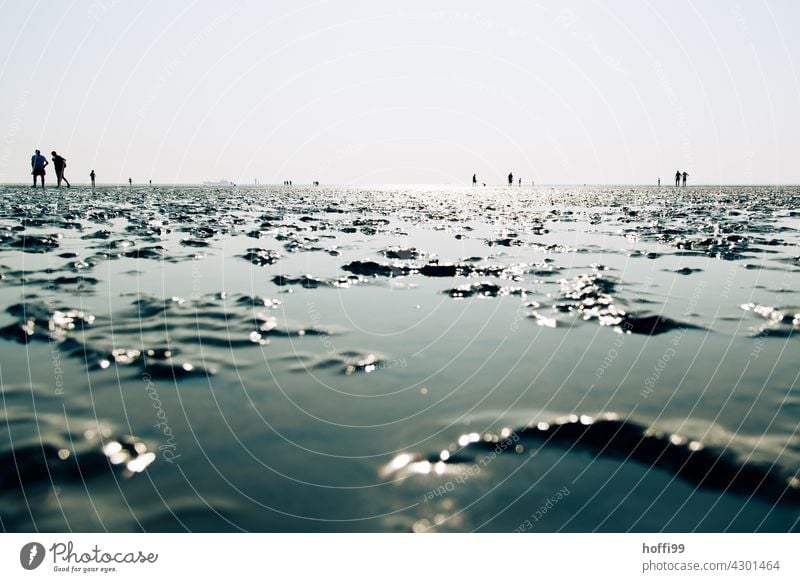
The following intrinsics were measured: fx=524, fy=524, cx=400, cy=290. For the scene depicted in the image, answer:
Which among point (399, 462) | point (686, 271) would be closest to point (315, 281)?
point (399, 462)

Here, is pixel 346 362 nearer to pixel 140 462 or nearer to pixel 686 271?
pixel 140 462

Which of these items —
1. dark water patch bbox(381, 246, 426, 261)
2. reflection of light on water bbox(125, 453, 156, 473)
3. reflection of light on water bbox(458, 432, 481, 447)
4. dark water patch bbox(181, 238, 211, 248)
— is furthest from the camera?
dark water patch bbox(181, 238, 211, 248)

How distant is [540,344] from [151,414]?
4635 millimetres

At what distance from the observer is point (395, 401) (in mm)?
5117

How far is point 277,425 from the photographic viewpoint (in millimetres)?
4594

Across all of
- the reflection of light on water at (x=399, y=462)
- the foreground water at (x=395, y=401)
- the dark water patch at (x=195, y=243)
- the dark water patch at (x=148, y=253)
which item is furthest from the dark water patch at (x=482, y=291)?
the dark water patch at (x=195, y=243)

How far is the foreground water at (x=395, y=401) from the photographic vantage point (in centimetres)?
349

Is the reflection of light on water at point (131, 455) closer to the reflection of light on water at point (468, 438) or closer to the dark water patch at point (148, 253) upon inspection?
the reflection of light on water at point (468, 438)

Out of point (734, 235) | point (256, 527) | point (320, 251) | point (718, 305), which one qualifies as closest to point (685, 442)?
point (256, 527)

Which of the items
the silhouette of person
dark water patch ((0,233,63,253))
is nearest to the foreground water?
dark water patch ((0,233,63,253))

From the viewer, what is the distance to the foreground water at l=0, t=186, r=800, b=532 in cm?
349

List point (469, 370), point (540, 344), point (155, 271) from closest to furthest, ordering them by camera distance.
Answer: point (469, 370)
point (540, 344)
point (155, 271)

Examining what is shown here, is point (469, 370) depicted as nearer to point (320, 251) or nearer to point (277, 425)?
point (277, 425)

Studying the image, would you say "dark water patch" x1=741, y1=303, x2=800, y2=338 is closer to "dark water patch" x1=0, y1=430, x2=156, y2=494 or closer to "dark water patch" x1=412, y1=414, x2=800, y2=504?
"dark water patch" x1=412, y1=414, x2=800, y2=504
